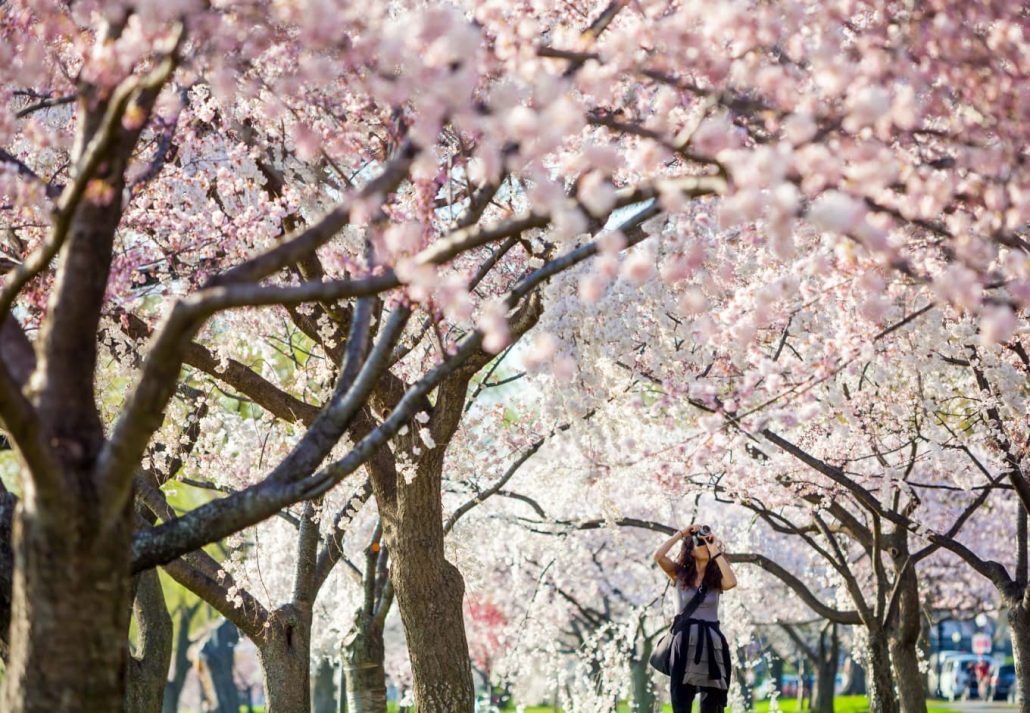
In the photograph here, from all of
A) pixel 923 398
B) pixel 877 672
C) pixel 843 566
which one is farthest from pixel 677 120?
pixel 877 672

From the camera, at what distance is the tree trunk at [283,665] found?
9758mm

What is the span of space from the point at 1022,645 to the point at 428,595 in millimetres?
6456

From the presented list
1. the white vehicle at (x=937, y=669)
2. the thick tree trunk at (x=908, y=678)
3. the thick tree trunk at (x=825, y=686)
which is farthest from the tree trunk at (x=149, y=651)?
the white vehicle at (x=937, y=669)

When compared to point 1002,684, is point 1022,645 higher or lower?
higher

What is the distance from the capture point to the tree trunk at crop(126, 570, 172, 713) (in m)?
10.5

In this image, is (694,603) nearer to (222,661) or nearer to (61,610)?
(61,610)

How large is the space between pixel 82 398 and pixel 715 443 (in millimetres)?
4185

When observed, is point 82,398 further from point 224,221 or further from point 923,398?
point 923,398

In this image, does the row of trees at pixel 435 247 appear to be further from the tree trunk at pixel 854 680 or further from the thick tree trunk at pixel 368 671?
the tree trunk at pixel 854 680

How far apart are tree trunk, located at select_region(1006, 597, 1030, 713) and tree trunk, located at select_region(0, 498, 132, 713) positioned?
374 inches

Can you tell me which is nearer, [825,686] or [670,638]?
[670,638]

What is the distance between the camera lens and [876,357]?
29.2 ft

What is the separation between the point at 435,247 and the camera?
4383 millimetres

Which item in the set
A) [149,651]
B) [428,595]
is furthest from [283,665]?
[428,595]
